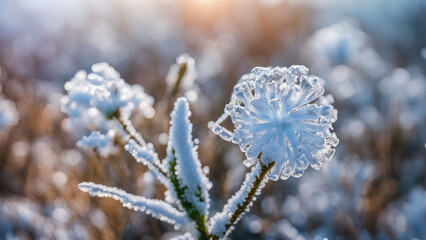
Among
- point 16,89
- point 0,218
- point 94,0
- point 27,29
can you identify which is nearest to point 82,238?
point 0,218

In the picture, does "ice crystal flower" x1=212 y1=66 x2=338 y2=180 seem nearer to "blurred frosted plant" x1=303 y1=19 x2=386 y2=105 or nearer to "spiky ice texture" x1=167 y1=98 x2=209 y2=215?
"spiky ice texture" x1=167 y1=98 x2=209 y2=215

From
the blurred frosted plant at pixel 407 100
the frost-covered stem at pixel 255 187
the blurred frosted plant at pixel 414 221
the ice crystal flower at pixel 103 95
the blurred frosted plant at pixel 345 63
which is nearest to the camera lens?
the frost-covered stem at pixel 255 187

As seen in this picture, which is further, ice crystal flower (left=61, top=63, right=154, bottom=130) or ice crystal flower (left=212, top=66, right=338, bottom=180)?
ice crystal flower (left=61, top=63, right=154, bottom=130)

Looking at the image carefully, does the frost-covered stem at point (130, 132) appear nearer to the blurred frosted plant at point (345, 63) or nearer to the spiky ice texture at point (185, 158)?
the spiky ice texture at point (185, 158)

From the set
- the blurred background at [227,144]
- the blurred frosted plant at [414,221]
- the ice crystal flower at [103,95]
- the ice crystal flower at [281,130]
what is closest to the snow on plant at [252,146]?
the ice crystal flower at [281,130]

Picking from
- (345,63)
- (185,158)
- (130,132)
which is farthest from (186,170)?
(345,63)

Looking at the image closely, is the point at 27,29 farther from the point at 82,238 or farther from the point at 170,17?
the point at 82,238

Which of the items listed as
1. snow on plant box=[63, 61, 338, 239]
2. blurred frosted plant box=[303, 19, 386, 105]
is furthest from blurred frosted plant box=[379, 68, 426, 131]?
snow on plant box=[63, 61, 338, 239]
